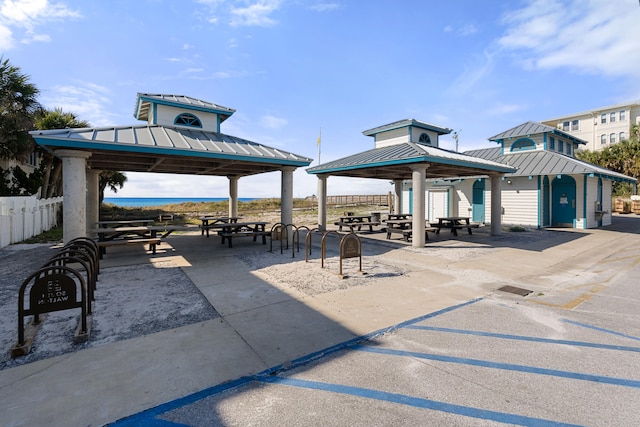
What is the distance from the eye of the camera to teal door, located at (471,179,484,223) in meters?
20.6

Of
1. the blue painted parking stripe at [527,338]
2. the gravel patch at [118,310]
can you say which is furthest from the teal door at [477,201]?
the gravel patch at [118,310]

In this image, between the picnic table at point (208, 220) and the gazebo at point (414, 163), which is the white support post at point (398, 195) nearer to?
the gazebo at point (414, 163)

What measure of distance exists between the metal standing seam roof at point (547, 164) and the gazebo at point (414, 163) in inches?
142

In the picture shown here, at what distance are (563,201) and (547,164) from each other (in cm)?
282

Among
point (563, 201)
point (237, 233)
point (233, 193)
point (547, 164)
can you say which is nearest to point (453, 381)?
point (237, 233)

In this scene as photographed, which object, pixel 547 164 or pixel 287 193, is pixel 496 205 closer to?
pixel 547 164

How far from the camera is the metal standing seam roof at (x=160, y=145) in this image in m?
7.81

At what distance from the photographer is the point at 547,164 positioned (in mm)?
18188

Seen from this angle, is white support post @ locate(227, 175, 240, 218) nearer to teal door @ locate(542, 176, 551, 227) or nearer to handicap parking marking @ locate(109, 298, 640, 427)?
handicap parking marking @ locate(109, 298, 640, 427)

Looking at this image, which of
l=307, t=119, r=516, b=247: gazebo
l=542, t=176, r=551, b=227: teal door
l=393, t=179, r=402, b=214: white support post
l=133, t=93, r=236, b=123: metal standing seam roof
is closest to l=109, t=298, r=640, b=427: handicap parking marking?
l=307, t=119, r=516, b=247: gazebo

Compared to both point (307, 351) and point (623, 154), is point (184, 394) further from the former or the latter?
point (623, 154)

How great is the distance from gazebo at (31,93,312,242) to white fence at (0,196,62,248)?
91.8 inches

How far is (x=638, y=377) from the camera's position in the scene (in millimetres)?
3281

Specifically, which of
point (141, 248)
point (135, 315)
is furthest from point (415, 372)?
point (141, 248)
